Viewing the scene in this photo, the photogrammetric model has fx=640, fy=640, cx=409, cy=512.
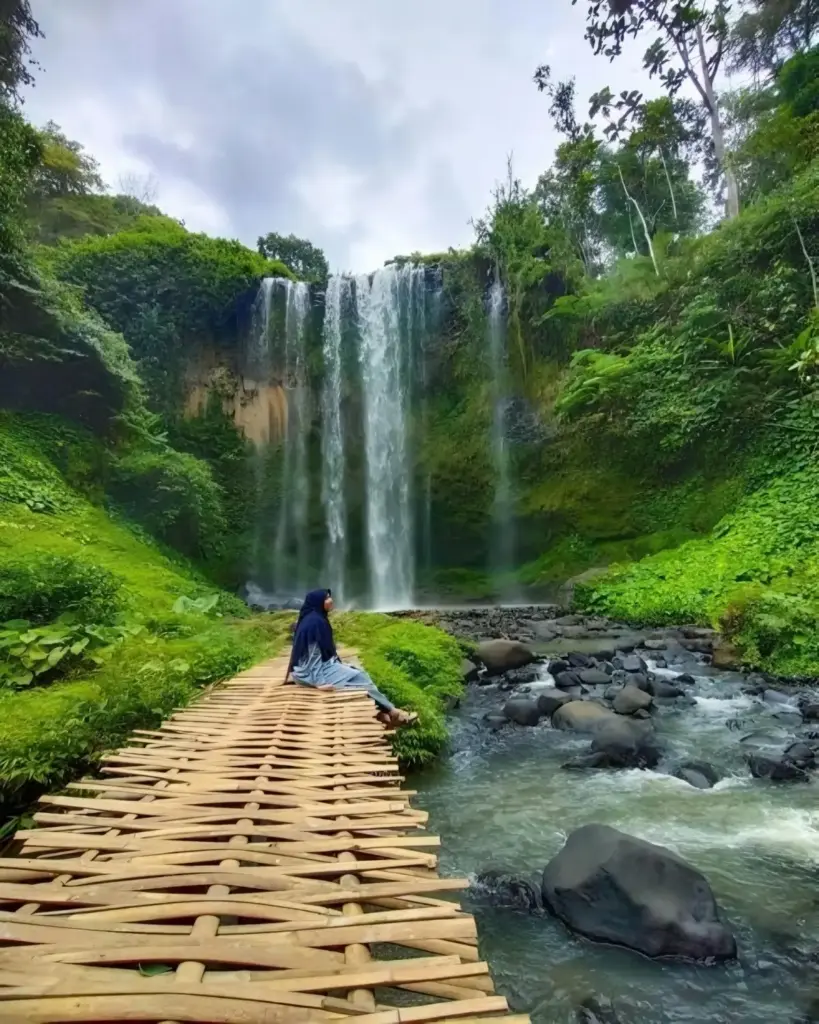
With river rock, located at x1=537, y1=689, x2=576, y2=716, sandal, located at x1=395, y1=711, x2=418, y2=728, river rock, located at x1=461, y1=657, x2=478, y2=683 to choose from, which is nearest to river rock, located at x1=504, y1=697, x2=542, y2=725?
river rock, located at x1=537, y1=689, x2=576, y2=716

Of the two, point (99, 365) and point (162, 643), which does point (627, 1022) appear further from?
point (99, 365)

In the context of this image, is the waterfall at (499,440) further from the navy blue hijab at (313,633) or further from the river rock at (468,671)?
the navy blue hijab at (313,633)

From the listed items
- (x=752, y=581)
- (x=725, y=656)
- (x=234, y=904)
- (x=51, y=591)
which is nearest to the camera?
(x=234, y=904)

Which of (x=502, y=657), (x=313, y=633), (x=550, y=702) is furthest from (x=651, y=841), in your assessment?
(x=502, y=657)

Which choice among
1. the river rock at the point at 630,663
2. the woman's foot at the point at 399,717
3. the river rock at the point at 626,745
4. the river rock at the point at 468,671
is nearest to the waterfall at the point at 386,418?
the river rock at the point at 468,671

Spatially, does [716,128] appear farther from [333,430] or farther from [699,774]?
[699,774]

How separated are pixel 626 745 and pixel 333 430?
724 inches

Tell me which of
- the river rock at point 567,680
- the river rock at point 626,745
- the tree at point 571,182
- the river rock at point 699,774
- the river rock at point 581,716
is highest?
the tree at point 571,182

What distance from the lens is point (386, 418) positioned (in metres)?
22.8

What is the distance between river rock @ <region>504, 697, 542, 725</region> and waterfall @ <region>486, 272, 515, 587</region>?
13.3 m

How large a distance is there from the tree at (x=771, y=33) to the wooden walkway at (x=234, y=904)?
26578 millimetres

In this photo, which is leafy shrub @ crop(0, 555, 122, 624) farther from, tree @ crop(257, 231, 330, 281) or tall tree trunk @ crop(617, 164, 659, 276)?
tree @ crop(257, 231, 330, 281)

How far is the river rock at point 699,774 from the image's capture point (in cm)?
547

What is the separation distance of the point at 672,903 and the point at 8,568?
6.68m
